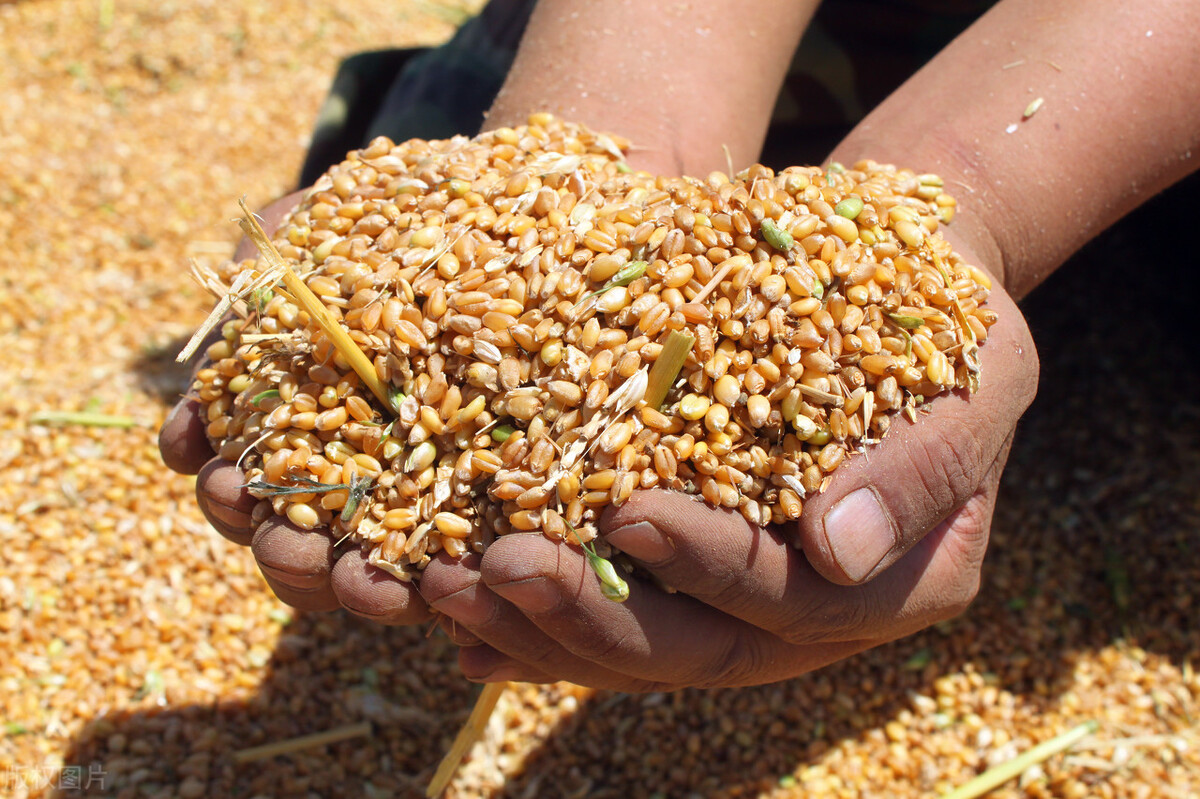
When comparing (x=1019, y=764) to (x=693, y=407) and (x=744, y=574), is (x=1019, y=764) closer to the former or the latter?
(x=744, y=574)

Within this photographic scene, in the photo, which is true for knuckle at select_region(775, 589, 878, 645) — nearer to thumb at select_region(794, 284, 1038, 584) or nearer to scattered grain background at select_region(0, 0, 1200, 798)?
thumb at select_region(794, 284, 1038, 584)

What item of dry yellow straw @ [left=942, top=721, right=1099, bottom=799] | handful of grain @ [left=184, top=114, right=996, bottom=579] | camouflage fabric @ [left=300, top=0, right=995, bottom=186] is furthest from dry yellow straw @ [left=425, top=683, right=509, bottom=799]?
camouflage fabric @ [left=300, top=0, right=995, bottom=186]

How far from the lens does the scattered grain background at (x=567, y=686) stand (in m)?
1.85

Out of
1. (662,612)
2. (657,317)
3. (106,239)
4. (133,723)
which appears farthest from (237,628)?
(106,239)

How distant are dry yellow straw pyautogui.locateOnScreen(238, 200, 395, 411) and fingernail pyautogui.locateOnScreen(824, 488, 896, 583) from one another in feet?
1.95

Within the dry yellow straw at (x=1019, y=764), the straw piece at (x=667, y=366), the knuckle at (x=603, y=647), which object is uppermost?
the straw piece at (x=667, y=366)

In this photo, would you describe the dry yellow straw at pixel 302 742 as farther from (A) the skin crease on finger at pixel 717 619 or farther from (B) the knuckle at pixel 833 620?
(B) the knuckle at pixel 833 620

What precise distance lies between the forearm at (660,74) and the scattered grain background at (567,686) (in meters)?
1.14

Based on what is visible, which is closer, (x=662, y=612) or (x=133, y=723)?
(x=662, y=612)

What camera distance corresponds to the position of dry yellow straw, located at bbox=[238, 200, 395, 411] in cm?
116

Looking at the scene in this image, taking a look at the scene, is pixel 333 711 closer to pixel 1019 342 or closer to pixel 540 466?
pixel 540 466

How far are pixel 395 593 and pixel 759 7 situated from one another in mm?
1328

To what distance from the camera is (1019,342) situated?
1.32 m

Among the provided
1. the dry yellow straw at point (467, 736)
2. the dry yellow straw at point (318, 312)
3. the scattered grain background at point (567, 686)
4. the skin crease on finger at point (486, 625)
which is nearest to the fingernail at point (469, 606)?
the skin crease on finger at point (486, 625)
